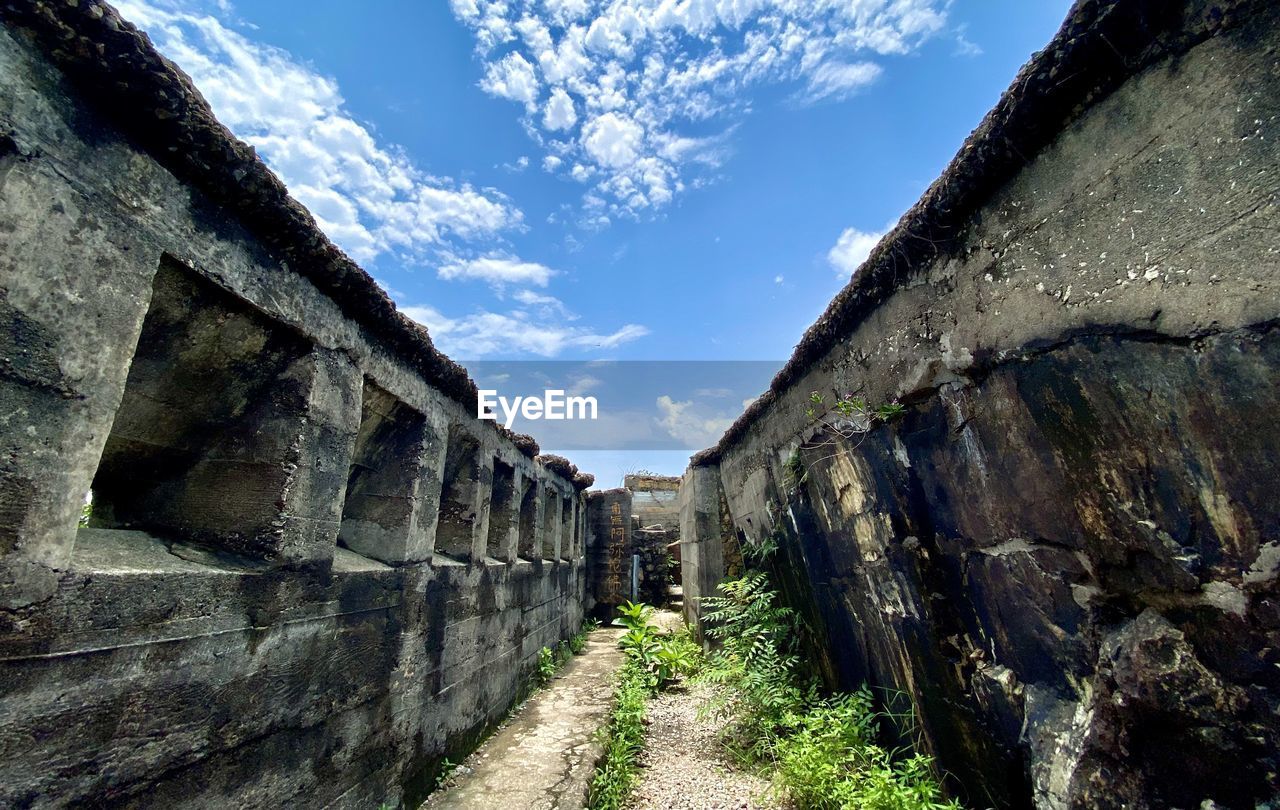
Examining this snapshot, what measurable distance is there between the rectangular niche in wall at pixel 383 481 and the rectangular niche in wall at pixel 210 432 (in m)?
0.90

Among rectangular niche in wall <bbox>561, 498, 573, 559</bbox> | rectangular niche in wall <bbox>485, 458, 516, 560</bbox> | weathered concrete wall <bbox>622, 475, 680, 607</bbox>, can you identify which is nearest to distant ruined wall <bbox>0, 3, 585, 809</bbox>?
rectangular niche in wall <bbox>485, 458, 516, 560</bbox>

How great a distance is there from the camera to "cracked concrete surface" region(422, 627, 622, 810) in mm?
3686

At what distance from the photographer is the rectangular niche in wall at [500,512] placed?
617cm

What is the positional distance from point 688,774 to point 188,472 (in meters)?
4.00

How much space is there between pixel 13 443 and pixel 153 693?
103cm

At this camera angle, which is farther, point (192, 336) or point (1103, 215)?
point (192, 336)

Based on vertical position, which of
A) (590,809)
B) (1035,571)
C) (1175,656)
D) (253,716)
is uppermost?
(1035,571)

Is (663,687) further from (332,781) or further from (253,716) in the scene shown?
(253,716)

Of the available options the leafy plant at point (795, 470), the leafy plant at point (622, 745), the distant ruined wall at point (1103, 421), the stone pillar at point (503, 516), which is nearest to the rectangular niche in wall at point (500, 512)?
the stone pillar at point (503, 516)

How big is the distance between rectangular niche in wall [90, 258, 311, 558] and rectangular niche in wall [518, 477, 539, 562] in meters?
4.64

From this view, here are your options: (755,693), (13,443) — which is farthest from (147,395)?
(755,693)

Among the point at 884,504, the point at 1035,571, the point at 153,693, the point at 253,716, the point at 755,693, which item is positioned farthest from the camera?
the point at 755,693

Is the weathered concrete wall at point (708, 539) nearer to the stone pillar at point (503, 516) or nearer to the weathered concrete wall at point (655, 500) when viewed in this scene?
the stone pillar at point (503, 516)

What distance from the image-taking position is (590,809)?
362cm
